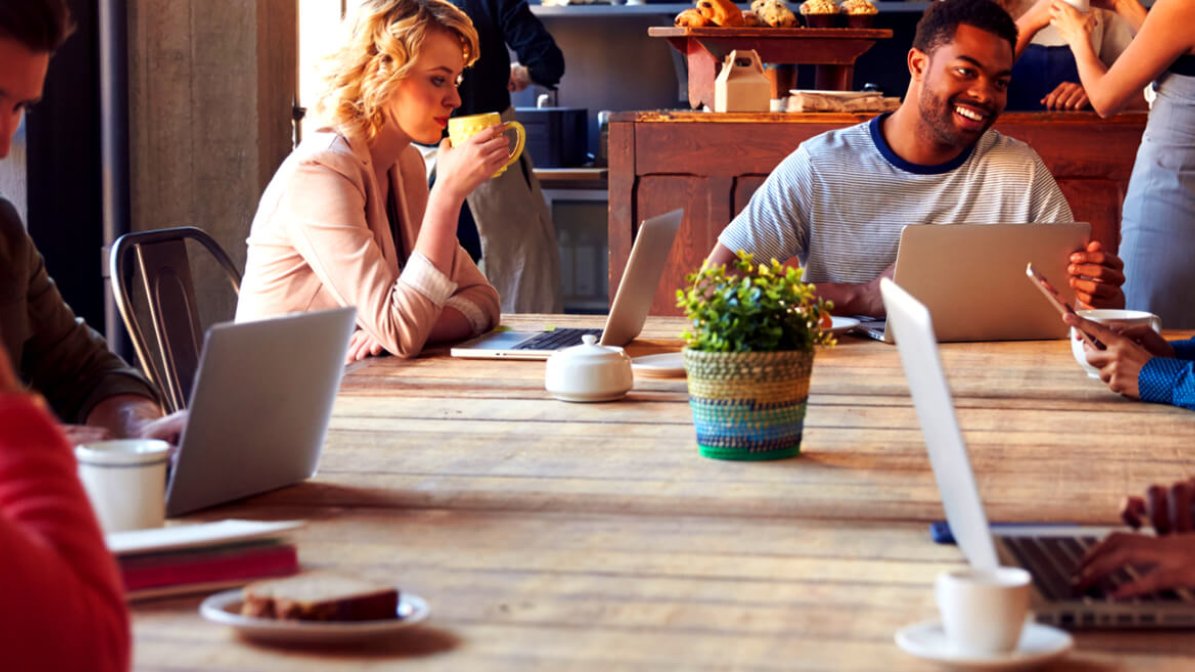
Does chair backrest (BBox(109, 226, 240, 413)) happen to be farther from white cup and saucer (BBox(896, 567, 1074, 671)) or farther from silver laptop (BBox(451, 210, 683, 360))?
white cup and saucer (BBox(896, 567, 1074, 671))

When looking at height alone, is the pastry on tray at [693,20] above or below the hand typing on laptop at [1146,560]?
above

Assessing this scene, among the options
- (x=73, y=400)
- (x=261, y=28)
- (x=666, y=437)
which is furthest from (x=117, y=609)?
(x=261, y=28)

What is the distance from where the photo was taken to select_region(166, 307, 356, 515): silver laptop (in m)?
1.47

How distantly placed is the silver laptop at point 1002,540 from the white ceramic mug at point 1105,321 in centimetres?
101

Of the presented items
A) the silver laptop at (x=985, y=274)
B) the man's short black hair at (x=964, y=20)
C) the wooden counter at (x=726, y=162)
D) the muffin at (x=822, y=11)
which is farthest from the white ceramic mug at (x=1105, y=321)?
the muffin at (x=822, y=11)

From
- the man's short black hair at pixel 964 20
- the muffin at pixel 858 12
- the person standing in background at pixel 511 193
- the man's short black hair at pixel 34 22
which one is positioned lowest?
the person standing in background at pixel 511 193

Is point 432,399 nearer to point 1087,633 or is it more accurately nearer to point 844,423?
point 844,423

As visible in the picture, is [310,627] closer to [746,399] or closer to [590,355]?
[746,399]

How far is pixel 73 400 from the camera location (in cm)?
210

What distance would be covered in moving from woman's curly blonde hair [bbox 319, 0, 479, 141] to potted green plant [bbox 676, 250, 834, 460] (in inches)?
52.0

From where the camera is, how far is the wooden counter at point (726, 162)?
425 centimetres

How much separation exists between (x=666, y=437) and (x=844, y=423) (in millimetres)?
261

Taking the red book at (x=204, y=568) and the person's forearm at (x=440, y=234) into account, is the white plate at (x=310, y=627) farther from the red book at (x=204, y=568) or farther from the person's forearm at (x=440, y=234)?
the person's forearm at (x=440, y=234)

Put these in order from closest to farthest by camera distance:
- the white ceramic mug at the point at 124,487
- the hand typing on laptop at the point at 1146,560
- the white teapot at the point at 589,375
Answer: the hand typing on laptop at the point at 1146,560 → the white ceramic mug at the point at 124,487 → the white teapot at the point at 589,375
